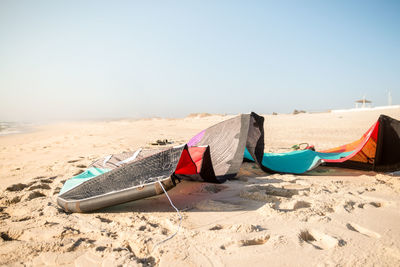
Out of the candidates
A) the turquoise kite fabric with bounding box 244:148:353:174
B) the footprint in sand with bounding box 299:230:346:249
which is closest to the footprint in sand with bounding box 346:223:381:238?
the footprint in sand with bounding box 299:230:346:249

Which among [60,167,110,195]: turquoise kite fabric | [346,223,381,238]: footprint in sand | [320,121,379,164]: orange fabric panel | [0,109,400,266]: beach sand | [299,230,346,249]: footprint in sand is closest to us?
[0,109,400,266]: beach sand

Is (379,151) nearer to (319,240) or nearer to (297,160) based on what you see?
(297,160)

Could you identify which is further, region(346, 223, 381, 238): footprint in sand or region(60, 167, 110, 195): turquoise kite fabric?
region(60, 167, 110, 195): turquoise kite fabric

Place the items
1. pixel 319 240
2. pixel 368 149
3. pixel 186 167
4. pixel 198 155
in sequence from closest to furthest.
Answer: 1. pixel 319 240
2. pixel 186 167
3. pixel 198 155
4. pixel 368 149

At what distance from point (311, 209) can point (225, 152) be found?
1844 millimetres

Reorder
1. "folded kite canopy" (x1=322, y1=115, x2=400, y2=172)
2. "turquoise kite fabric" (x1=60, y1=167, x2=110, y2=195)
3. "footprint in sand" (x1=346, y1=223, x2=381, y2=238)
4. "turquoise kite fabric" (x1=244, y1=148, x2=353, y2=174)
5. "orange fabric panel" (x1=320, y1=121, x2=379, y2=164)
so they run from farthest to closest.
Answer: "turquoise kite fabric" (x1=244, y1=148, x2=353, y2=174), "orange fabric panel" (x1=320, y1=121, x2=379, y2=164), "folded kite canopy" (x1=322, y1=115, x2=400, y2=172), "turquoise kite fabric" (x1=60, y1=167, x2=110, y2=195), "footprint in sand" (x1=346, y1=223, x2=381, y2=238)

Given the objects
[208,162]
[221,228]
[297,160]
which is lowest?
[221,228]

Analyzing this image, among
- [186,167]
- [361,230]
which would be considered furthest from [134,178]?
[361,230]

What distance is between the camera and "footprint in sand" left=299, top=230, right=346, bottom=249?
6.55ft

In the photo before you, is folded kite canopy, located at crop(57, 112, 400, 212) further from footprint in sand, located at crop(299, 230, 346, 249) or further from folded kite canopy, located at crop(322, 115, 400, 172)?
footprint in sand, located at crop(299, 230, 346, 249)

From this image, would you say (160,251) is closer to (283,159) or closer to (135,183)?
(135,183)

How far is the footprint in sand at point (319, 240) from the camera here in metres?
2.00

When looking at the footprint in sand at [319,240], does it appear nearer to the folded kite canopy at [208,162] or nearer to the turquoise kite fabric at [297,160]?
the folded kite canopy at [208,162]

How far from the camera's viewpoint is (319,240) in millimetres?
2109
